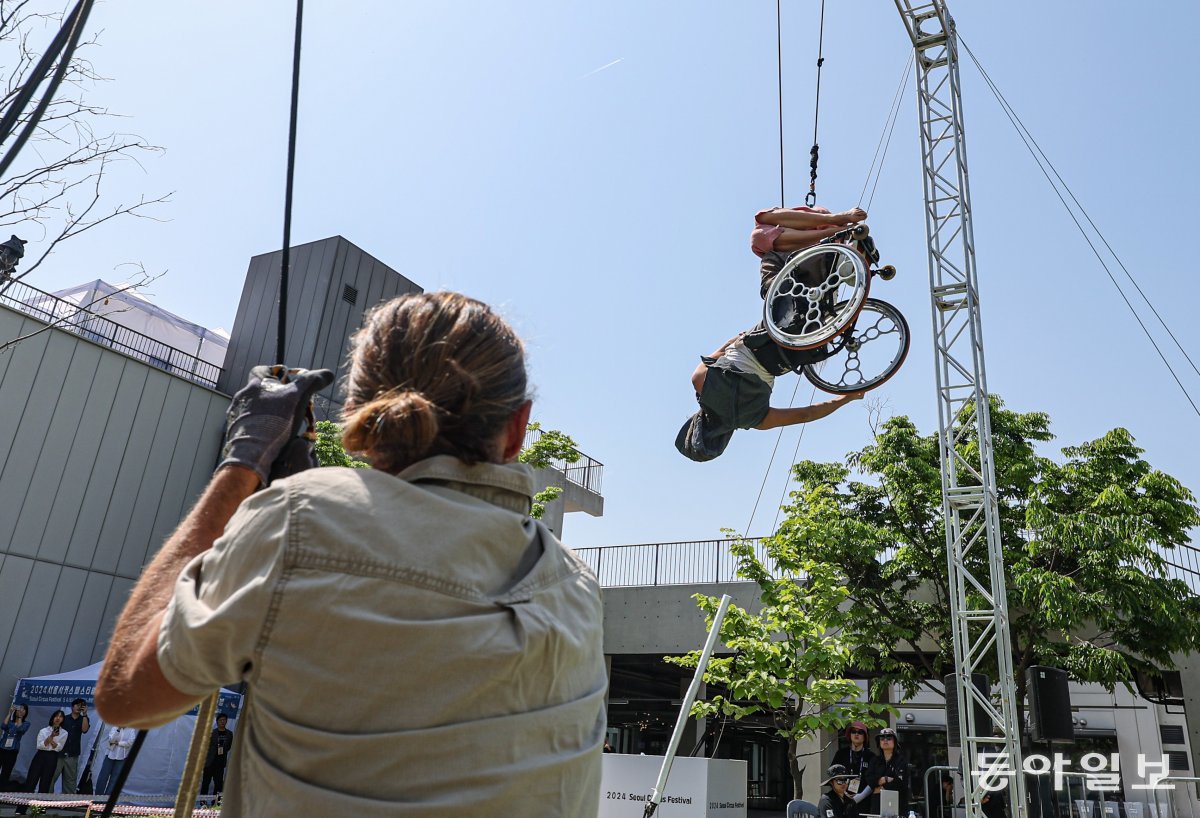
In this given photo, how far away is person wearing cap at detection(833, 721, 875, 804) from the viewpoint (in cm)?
895

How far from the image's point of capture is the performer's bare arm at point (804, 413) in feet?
20.9

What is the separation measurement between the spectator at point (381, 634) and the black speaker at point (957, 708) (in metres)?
10.4

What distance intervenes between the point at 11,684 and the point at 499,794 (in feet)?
52.7

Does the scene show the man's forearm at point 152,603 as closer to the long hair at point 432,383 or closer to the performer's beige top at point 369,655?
the performer's beige top at point 369,655

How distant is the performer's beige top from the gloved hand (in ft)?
0.60

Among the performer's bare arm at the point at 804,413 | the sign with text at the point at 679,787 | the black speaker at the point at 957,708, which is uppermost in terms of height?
the performer's bare arm at the point at 804,413

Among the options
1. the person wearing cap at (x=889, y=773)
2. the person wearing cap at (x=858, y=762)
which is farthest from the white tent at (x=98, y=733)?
the person wearing cap at (x=889, y=773)

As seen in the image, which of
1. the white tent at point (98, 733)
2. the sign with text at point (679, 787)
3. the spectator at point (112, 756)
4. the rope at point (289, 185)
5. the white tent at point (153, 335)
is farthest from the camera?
the white tent at point (153, 335)

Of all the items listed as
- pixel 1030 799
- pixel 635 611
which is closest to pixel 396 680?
pixel 1030 799

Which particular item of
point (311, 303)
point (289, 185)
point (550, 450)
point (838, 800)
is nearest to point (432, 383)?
point (289, 185)

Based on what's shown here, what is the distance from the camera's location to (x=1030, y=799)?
11141 millimetres

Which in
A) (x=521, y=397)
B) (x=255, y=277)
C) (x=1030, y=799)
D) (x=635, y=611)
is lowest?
(x=1030, y=799)

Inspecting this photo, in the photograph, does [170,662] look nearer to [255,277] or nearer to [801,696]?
[801,696]

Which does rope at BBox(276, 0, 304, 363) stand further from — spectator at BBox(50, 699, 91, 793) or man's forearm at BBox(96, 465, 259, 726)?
spectator at BBox(50, 699, 91, 793)
